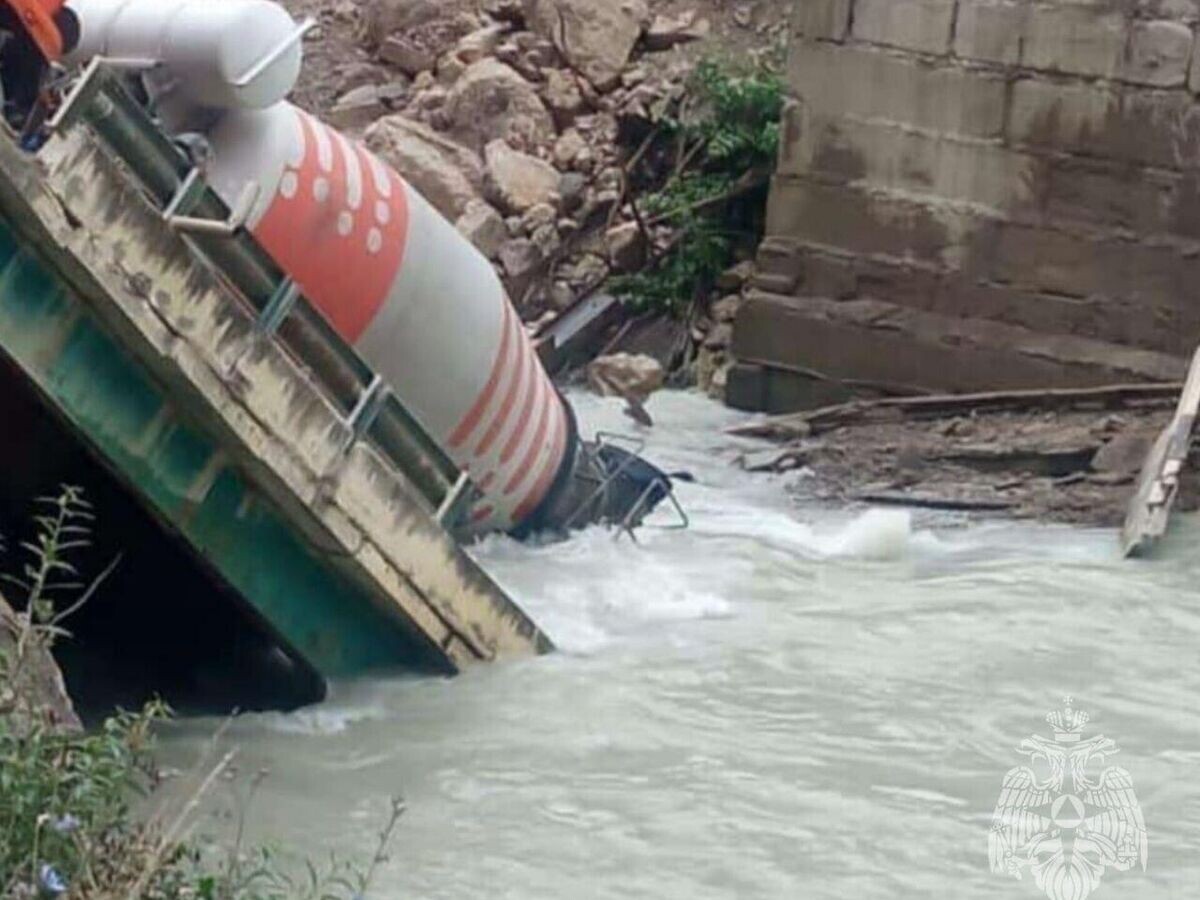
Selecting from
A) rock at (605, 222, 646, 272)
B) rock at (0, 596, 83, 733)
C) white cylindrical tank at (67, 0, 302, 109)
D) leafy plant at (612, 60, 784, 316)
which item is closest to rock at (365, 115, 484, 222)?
rock at (605, 222, 646, 272)

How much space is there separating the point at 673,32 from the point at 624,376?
10.2 feet

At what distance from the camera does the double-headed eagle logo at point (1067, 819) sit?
7.58 meters

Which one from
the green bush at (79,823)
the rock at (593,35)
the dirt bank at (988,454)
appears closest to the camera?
the green bush at (79,823)

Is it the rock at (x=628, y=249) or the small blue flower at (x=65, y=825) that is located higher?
the small blue flower at (x=65, y=825)

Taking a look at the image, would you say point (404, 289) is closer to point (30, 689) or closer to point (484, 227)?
point (30, 689)

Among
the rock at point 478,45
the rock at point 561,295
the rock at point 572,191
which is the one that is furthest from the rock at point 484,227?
the rock at point 478,45

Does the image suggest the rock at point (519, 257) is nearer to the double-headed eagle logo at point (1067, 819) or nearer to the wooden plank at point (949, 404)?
the wooden plank at point (949, 404)

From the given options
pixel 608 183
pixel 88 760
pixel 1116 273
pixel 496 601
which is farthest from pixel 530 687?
pixel 608 183

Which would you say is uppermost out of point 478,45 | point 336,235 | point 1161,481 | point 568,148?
point 336,235

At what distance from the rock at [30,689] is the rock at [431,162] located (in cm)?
897

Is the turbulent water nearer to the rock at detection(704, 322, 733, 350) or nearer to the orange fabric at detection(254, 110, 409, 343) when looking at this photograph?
the orange fabric at detection(254, 110, 409, 343)

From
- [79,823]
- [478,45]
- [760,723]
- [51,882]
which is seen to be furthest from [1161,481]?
[51,882]

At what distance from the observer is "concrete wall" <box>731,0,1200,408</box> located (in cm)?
1363

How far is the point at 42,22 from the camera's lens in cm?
811
